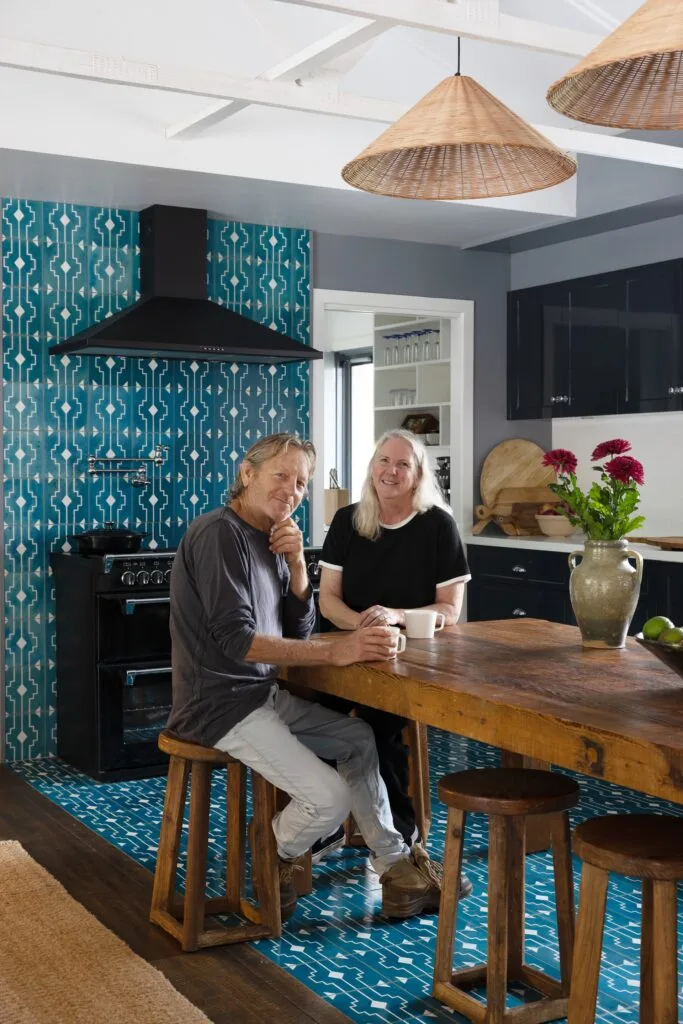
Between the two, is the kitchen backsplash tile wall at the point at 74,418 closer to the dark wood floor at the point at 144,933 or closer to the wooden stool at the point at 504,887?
the dark wood floor at the point at 144,933

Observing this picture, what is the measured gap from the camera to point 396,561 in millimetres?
3848

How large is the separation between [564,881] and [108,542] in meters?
2.96

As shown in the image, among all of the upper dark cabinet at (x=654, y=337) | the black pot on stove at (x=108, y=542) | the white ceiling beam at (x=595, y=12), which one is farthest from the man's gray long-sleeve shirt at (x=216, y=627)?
the upper dark cabinet at (x=654, y=337)

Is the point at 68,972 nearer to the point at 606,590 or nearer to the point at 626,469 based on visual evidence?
the point at 606,590

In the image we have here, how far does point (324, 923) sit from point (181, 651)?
0.91 metres

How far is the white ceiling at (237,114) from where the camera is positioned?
468 cm

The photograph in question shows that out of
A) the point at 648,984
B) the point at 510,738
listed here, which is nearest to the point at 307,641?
the point at 510,738

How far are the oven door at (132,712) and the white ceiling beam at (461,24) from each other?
2944 millimetres

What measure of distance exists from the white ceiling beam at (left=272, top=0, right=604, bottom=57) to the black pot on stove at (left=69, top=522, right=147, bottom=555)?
266cm

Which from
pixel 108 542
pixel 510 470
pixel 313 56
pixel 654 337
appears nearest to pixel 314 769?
pixel 313 56

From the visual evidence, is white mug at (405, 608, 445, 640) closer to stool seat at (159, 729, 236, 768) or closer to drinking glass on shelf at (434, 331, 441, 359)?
stool seat at (159, 729, 236, 768)

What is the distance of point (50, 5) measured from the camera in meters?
4.63

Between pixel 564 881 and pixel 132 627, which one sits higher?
pixel 132 627

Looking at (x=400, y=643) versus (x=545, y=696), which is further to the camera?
(x=400, y=643)
